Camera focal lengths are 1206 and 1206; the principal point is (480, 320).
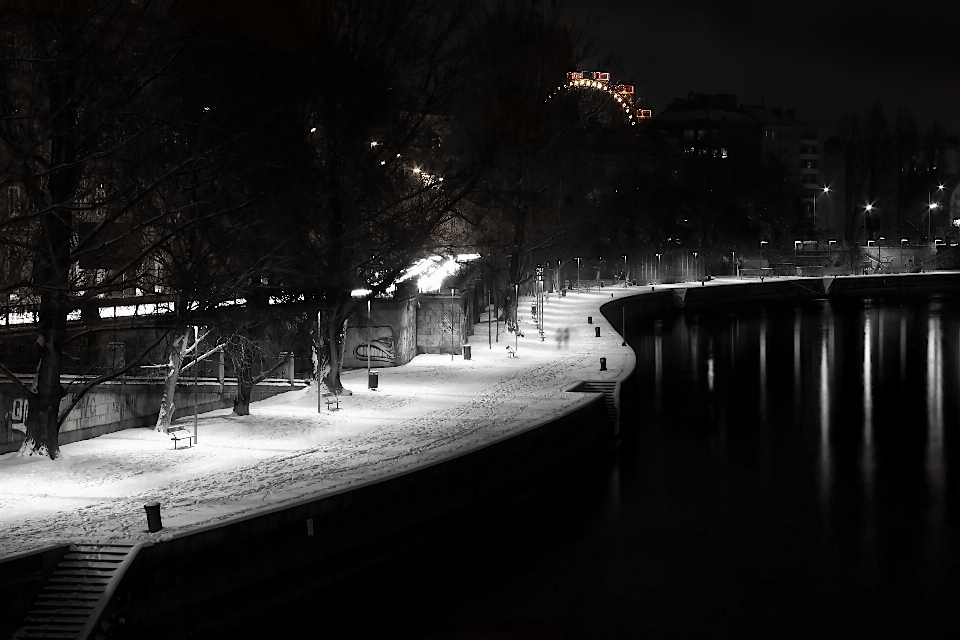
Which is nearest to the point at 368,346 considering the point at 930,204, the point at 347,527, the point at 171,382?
the point at 171,382

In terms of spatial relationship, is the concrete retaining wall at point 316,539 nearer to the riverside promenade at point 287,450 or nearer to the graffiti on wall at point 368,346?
the riverside promenade at point 287,450

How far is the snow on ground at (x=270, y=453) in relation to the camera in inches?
615

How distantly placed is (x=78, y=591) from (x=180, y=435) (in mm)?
8135

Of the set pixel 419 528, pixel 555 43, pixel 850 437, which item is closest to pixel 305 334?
pixel 419 528

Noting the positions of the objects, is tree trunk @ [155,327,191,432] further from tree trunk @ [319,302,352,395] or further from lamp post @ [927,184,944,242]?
lamp post @ [927,184,944,242]

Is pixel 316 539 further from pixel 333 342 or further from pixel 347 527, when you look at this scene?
pixel 333 342

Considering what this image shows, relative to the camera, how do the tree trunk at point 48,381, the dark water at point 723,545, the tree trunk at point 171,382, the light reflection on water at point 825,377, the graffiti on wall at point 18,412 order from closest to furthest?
the dark water at point 723,545 → the tree trunk at point 48,381 → the graffiti on wall at point 18,412 → the tree trunk at point 171,382 → the light reflection on water at point 825,377

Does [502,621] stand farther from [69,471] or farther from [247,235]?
[247,235]

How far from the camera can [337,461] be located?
19344 mm

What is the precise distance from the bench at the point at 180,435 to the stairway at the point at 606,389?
9.70 m

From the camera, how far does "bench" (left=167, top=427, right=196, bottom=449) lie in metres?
20.5

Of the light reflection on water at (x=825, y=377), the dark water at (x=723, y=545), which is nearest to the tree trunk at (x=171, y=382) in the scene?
the dark water at (x=723, y=545)

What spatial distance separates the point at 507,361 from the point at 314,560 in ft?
62.6

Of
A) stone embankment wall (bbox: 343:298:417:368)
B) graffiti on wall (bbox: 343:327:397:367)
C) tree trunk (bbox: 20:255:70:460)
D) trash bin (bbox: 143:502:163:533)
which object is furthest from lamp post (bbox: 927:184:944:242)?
trash bin (bbox: 143:502:163:533)
